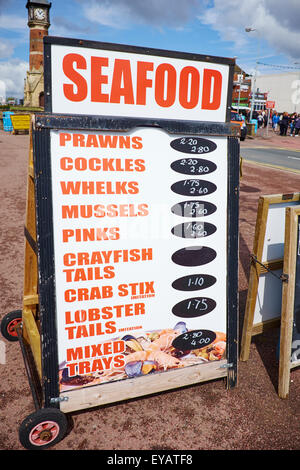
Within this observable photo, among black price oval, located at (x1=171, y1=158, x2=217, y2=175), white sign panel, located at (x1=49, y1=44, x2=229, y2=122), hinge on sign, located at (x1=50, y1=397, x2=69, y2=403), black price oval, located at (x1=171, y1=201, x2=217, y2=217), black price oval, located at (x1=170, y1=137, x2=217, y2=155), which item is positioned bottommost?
hinge on sign, located at (x1=50, y1=397, x2=69, y2=403)

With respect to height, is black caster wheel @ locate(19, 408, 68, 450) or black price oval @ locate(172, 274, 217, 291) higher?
black price oval @ locate(172, 274, 217, 291)

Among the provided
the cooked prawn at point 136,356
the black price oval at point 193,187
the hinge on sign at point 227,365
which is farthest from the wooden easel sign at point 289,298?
the cooked prawn at point 136,356

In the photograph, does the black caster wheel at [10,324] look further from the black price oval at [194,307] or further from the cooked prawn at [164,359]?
the black price oval at [194,307]

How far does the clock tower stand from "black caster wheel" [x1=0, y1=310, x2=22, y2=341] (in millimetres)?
55044

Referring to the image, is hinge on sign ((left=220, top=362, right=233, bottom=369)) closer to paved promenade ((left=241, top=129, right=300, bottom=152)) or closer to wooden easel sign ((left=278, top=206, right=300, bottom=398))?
wooden easel sign ((left=278, top=206, right=300, bottom=398))

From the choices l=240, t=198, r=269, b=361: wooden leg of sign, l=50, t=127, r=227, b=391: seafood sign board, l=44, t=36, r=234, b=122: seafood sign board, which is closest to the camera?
l=44, t=36, r=234, b=122: seafood sign board

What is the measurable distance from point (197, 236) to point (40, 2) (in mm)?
65899

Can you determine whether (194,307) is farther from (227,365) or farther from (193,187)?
(193,187)

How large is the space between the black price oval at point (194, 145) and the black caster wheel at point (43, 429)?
2098 millimetres

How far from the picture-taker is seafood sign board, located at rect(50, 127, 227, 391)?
7.81 ft

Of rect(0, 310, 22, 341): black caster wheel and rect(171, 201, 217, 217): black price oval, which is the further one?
rect(0, 310, 22, 341): black caster wheel

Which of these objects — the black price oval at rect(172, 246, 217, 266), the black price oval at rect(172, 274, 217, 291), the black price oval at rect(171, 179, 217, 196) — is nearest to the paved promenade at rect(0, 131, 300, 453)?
the black price oval at rect(172, 274, 217, 291)

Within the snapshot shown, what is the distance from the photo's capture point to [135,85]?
236cm

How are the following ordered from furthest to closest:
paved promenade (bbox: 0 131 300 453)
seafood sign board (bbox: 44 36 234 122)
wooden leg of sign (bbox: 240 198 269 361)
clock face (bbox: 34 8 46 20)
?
clock face (bbox: 34 8 46 20), wooden leg of sign (bbox: 240 198 269 361), paved promenade (bbox: 0 131 300 453), seafood sign board (bbox: 44 36 234 122)
